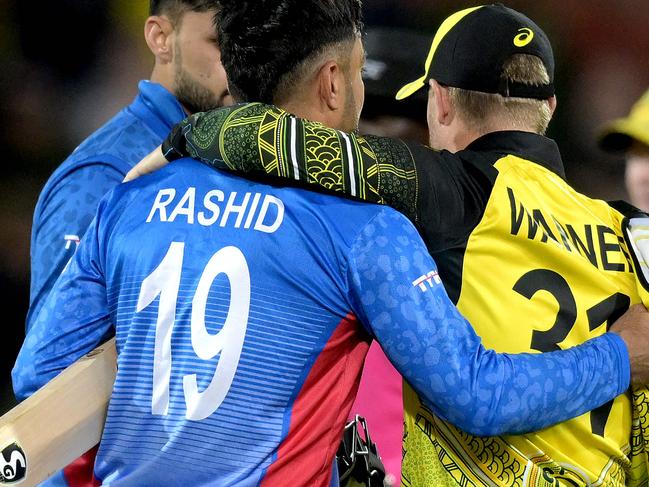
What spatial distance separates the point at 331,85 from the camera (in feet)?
6.24

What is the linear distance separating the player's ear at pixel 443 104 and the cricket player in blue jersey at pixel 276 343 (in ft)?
1.64

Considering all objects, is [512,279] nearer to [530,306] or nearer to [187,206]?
[530,306]

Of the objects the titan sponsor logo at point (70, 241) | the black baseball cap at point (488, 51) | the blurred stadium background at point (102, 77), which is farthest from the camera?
the blurred stadium background at point (102, 77)

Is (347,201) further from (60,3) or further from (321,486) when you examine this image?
(60,3)

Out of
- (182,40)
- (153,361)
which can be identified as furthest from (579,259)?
(182,40)

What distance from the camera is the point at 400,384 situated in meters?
2.52

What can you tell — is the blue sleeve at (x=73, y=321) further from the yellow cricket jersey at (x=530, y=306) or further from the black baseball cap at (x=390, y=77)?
the black baseball cap at (x=390, y=77)

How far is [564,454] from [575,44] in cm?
444

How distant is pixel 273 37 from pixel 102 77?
3.97m

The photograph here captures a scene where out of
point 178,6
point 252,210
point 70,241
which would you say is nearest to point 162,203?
point 252,210

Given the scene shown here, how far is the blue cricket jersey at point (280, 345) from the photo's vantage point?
1.69 meters

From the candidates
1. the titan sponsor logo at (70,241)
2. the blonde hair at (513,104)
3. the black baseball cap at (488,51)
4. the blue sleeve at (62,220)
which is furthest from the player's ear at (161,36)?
the blonde hair at (513,104)

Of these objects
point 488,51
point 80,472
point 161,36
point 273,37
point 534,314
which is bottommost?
point 80,472

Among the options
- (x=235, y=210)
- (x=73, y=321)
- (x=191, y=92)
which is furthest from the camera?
(x=191, y=92)
